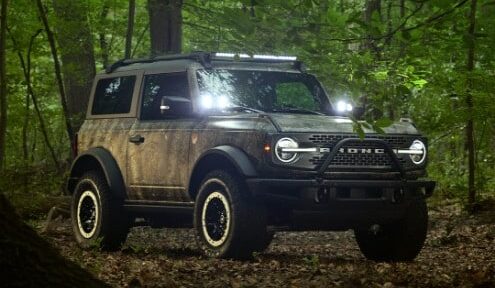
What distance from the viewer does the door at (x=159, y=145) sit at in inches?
379

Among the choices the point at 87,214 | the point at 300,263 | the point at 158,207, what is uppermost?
the point at 158,207

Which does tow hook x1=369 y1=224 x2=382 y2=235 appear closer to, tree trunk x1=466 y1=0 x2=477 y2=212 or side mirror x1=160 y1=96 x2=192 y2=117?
side mirror x1=160 y1=96 x2=192 y2=117

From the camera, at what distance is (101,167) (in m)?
10.9

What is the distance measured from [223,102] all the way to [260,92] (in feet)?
1.84

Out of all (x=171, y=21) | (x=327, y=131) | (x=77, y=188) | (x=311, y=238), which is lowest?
(x=311, y=238)

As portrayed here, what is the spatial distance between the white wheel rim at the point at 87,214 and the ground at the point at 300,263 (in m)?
0.27

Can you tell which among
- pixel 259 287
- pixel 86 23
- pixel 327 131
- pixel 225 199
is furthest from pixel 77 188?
pixel 86 23

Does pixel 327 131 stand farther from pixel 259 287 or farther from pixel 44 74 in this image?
pixel 44 74

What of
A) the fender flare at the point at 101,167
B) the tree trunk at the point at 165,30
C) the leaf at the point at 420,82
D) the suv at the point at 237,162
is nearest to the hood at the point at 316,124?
the suv at the point at 237,162

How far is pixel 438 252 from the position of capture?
10.3m

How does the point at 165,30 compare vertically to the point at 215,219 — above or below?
above

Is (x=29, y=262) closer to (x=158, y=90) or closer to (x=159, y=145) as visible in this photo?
(x=159, y=145)

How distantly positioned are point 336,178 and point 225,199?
1117 mm

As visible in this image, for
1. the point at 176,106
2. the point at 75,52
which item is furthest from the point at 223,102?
the point at 75,52
